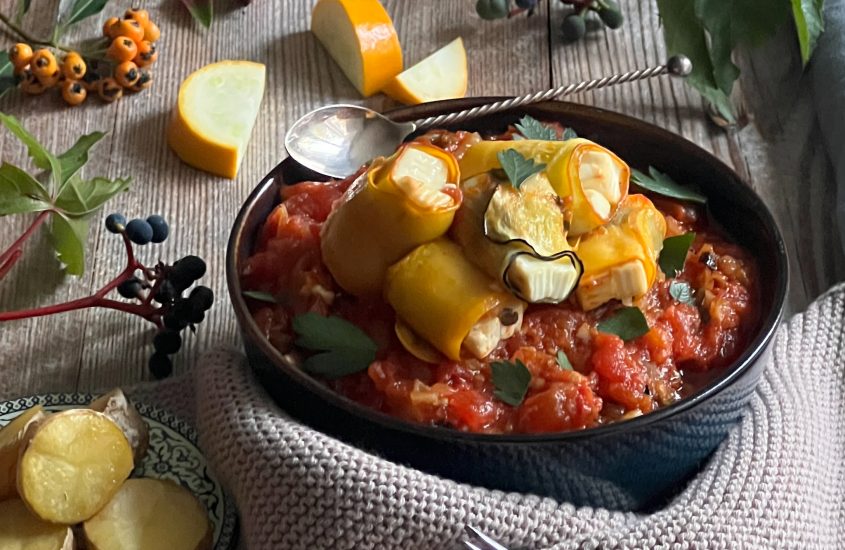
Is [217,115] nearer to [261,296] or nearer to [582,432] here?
[261,296]

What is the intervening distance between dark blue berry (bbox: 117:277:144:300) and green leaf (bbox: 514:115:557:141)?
1.97ft

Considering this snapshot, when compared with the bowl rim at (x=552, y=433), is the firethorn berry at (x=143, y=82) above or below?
below

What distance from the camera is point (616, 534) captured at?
3.88 ft

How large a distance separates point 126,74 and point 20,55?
20 cm

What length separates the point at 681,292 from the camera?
134 centimetres

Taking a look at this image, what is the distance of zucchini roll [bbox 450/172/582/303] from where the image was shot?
3.93 feet

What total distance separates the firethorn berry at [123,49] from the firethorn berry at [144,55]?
0.01 m

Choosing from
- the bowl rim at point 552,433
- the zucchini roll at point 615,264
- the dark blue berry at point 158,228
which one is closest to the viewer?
the bowl rim at point 552,433

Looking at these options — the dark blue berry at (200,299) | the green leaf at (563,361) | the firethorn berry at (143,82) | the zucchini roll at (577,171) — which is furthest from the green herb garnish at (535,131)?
the firethorn berry at (143,82)

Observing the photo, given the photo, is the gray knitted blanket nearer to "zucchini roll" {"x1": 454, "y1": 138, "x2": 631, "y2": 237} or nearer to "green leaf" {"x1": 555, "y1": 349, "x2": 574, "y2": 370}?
"green leaf" {"x1": 555, "y1": 349, "x2": 574, "y2": 370}

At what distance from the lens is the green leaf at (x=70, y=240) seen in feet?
5.52

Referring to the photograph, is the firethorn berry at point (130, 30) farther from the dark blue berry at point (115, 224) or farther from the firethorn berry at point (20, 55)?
the dark blue berry at point (115, 224)

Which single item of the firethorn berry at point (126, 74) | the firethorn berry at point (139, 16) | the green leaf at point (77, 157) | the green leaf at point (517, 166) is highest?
the green leaf at point (517, 166)

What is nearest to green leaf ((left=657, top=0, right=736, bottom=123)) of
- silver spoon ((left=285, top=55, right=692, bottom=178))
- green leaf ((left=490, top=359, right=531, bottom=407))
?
silver spoon ((left=285, top=55, right=692, bottom=178))
